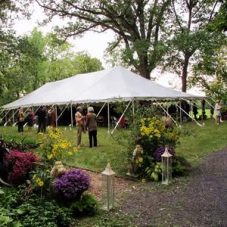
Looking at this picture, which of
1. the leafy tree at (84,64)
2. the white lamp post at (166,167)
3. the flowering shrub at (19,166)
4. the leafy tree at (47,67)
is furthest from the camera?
the leafy tree at (84,64)

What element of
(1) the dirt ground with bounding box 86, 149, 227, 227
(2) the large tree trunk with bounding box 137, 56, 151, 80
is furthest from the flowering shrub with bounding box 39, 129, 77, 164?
(2) the large tree trunk with bounding box 137, 56, 151, 80

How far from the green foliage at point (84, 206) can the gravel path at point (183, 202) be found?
58cm

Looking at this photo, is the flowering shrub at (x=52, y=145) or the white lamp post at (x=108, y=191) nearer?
the white lamp post at (x=108, y=191)

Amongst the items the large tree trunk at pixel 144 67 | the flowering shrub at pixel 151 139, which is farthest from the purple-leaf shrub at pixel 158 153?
the large tree trunk at pixel 144 67

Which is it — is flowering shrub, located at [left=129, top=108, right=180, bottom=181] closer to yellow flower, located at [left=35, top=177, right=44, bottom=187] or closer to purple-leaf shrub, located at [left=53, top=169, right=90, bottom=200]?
purple-leaf shrub, located at [left=53, top=169, right=90, bottom=200]

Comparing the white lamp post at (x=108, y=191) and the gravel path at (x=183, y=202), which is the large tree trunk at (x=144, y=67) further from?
the white lamp post at (x=108, y=191)

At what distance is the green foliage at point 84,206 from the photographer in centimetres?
805

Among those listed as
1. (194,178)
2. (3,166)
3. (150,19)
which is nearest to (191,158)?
(194,178)

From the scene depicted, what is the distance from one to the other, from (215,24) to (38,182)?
23.3 ft

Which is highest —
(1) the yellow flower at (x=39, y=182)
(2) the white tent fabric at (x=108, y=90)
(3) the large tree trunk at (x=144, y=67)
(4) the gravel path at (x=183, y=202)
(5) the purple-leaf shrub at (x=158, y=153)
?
(3) the large tree trunk at (x=144, y=67)

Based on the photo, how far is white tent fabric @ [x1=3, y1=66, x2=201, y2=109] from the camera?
2472cm

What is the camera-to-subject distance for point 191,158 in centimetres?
1451

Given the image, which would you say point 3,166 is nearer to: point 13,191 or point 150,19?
point 13,191

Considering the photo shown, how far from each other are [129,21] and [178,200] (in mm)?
28362
